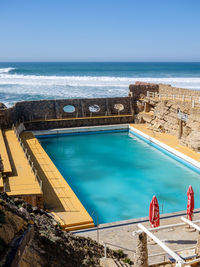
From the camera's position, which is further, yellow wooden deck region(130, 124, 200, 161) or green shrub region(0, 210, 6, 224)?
yellow wooden deck region(130, 124, 200, 161)

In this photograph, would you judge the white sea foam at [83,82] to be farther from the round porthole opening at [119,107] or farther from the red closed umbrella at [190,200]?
the red closed umbrella at [190,200]

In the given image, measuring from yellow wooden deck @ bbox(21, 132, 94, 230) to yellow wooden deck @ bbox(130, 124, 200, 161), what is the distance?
683 cm

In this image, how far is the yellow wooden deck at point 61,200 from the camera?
27.0 ft

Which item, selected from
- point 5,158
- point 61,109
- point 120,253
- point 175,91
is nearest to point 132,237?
point 120,253

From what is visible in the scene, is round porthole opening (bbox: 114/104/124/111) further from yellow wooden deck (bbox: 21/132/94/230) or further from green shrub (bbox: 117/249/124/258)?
green shrub (bbox: 117/249/124/258)

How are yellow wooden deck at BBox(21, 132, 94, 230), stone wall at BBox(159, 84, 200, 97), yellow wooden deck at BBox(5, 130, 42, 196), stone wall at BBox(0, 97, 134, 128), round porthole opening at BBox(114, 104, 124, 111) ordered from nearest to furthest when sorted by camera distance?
yellow wooden deck at BBox(21, 132, 94, 230) → yellow wooden deck at BBox(5, 130, 42, 196) → stone wall at BBox(159, 84, 200, 97) → stone wall at BBox(0, 97, 134, 128) → round porthole opening at BBox(114, 104, 124, 111)

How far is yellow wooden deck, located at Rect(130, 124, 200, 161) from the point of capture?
14491 mm

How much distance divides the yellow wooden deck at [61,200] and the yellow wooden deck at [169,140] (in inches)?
269

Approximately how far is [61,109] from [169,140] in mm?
8011

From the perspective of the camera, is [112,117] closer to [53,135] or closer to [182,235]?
[53,135]

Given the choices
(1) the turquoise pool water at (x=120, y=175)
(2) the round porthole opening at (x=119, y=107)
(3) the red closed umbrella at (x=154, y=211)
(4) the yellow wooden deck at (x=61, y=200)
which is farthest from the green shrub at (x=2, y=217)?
(2) the round porthole opening at (x=119, y=107)

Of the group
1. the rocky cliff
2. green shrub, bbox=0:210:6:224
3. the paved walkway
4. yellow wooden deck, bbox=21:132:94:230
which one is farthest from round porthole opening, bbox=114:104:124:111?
green shrub, bbox=0:210:6:224

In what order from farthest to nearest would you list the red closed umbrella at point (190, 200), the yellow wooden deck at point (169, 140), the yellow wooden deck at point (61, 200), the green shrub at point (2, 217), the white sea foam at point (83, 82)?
the white sea foam at point (83, 82) < the yellow wooden deck at point (169, 140) < the yellow wooden deck at point (61, 200) < the red closed umbrella at point (190, 200) < the green shrub at point (2, 217)

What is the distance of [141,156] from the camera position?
1541 cm
